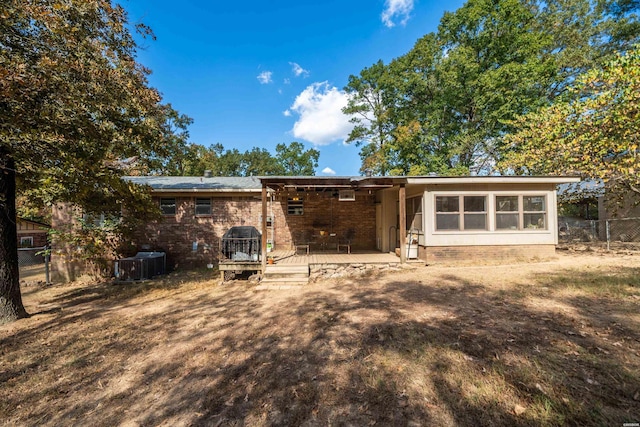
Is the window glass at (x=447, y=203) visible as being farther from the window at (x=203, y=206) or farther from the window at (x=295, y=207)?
the window at (x=203, y=206)

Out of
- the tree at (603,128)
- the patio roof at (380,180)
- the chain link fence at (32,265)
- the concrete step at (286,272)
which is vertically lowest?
the chain link fence at (32,265)

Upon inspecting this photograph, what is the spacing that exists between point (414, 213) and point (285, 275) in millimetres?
5489

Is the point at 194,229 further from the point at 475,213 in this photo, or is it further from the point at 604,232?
the point at 604,232

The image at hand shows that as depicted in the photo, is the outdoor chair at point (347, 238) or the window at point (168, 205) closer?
the outdoor chair at point (347, 238)

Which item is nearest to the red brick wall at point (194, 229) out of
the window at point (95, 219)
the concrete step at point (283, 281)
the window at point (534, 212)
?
the window at point (95, 219)

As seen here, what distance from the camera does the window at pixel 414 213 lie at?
9.53 m

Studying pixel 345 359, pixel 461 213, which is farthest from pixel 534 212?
pixel 345 359

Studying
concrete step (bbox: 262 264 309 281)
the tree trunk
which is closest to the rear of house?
concrete step (bbox: 262 264 309 281)

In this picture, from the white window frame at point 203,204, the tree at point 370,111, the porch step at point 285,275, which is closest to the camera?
the porch step at point 285,275

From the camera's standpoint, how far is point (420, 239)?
371 inches

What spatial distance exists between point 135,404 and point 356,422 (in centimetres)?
234

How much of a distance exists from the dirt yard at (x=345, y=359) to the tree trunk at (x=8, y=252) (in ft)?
1.27

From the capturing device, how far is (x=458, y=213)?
9.09m

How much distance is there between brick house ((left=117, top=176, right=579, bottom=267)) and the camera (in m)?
8.96
